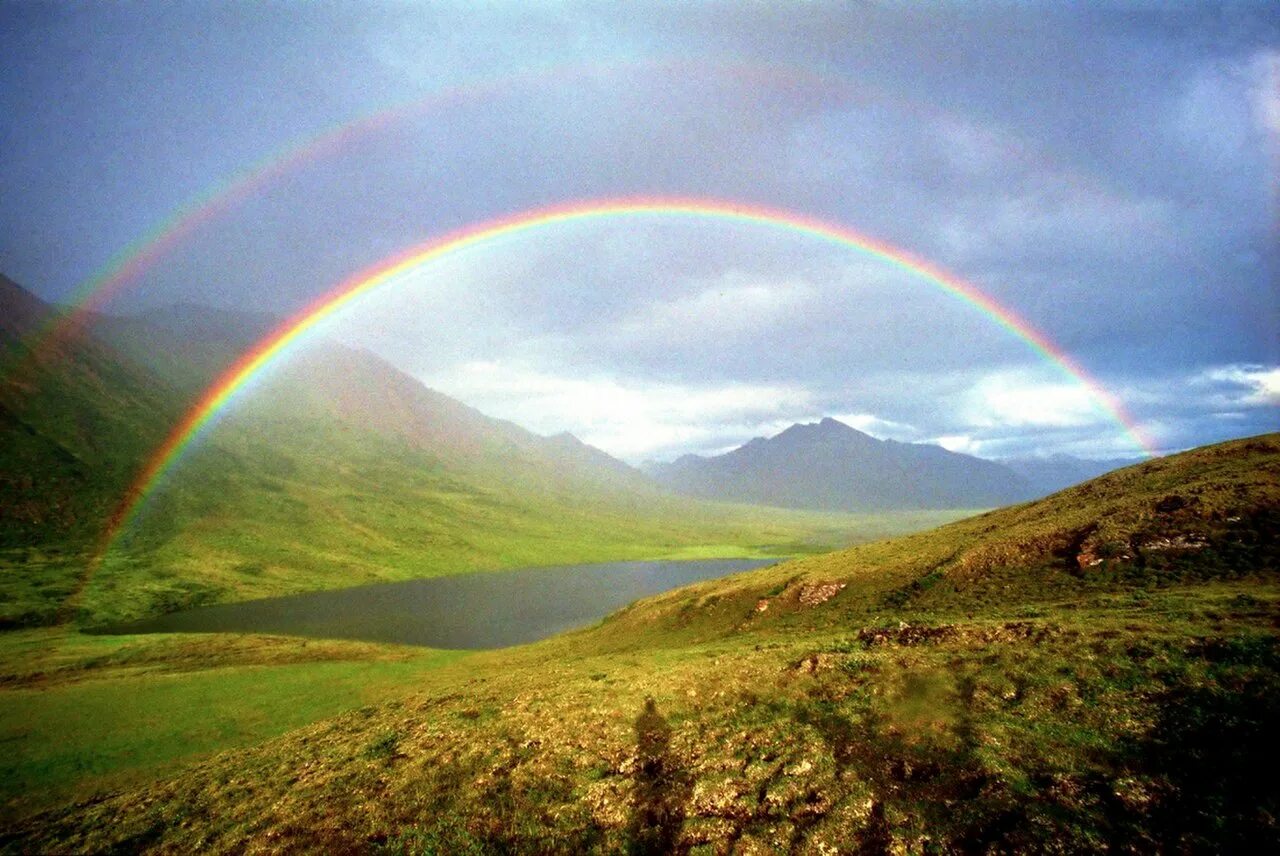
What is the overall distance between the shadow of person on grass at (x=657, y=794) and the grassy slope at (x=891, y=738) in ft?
0.34

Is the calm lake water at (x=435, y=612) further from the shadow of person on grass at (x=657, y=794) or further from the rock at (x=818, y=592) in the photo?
the shadow of person on grass at (x=657, y=794)

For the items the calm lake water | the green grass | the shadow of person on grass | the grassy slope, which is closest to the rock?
the grassy slope

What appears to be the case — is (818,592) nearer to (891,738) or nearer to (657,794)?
(891,738)

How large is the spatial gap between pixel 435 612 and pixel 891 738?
12217 centimetres

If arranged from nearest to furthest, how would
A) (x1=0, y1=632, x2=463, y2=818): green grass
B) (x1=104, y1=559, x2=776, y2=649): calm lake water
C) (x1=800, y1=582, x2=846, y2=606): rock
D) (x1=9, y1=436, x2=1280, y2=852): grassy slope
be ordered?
1. (x1=9, y1=436, x2=1280, y2=852): grassy slope
2. (x1=0, y1=632, x2=463, y2=818): green grass
3. (x1=800, y1=582, x2=846, y2=606): rock
4. (x1=104, y1=559, x2=776, y2=649): calm lake water

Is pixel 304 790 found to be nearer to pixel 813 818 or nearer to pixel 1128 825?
pixel 813 818

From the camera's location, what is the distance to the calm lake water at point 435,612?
99062 mm

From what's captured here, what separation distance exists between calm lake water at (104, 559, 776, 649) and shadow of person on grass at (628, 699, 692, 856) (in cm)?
7086

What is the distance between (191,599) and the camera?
134500 millimetres

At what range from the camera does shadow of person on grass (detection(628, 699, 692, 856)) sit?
17828 millimetres

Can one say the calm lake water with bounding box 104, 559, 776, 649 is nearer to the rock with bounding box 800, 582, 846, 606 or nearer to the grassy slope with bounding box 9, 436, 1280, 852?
the rock with bounding box 800, 582, 846, 606

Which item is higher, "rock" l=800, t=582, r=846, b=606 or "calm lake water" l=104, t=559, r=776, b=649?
"rock" l=800, t=582, r=846, b=606

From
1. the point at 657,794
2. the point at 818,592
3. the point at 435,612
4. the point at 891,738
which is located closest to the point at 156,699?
the point at 657,794

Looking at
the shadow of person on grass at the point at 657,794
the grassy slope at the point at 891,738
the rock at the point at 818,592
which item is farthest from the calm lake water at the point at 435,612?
the shadow of person on grass at the point at 657,794
